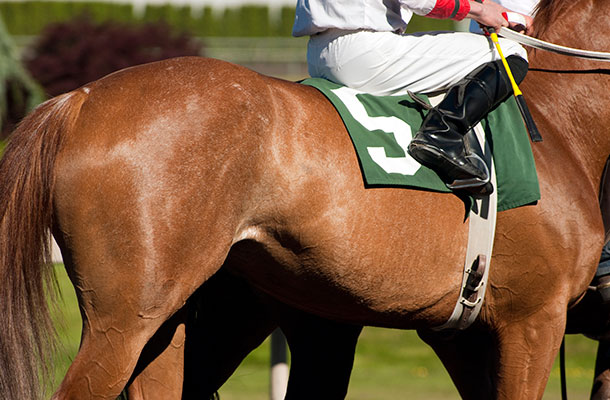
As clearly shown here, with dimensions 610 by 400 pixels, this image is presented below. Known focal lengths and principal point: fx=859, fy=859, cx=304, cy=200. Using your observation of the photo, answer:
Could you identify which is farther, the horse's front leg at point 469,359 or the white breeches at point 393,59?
the horse's front leg at point 469,359

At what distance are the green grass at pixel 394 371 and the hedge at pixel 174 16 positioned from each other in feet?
80.4

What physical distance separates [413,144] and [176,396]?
3.93 feet

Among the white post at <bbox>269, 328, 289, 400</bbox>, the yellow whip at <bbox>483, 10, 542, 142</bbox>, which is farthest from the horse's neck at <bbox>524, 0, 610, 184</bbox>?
the white post at <bbox>269, 328, 289, 400</bbox>

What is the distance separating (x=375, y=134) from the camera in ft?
9.87

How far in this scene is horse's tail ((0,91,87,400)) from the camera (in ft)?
8.67

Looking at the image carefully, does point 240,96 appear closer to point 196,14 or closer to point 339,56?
Answer: point 339,56

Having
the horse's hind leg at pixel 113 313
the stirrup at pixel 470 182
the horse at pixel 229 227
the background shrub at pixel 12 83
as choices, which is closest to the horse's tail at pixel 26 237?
the horse at pixel 229 227

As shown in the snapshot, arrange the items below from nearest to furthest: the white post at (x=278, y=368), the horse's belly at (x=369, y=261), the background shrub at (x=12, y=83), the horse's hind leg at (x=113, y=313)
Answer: the horse's hind leg at (x=113, y=313), the horse's belly at (x=369, y=261), the white post at (x=278, y=368), the background shrub at (x=12, y=83)

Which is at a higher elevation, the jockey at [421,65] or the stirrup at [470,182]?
the jockey at [421,65]

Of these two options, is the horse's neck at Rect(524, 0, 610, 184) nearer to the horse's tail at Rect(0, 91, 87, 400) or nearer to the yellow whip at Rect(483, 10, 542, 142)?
the yellow whip at Rect(483, 10, 542, 142)

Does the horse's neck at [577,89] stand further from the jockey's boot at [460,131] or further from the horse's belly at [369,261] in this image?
the horse's belly at [369,261]

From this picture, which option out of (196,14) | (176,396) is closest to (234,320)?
(176,396)

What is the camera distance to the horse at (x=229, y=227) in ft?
8.52

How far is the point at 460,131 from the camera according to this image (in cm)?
313
